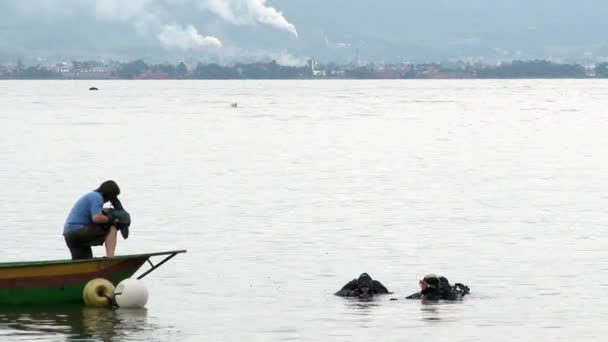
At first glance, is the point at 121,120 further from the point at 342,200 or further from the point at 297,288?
the point at 297,288

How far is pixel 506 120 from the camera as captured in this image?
144 meters

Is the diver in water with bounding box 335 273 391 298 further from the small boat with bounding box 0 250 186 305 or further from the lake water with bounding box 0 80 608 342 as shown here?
the small boat with bounding box 0 250 186 305

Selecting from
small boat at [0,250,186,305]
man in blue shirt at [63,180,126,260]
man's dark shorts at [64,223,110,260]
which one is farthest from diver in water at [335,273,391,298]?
man's dark shorts at [64,223,110,260]

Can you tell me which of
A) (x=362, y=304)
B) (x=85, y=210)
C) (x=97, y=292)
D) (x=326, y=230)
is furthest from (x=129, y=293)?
(x=326, y=230)

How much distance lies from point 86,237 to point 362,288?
18.6ft

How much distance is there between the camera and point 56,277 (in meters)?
27.8

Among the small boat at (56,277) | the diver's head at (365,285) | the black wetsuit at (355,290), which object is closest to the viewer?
the small boat at (56,277)

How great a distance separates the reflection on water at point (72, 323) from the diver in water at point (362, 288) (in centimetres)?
434

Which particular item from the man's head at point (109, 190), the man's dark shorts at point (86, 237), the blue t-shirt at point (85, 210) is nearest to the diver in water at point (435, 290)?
the man's dark shorts at point (86, 237)

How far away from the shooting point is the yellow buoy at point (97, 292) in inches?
1105

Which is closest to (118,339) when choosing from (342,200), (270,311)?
(270,311)

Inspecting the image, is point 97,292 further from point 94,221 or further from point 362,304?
point 362,304

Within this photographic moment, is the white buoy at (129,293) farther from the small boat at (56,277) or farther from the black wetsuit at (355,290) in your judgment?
the black wetsuit at (355,290)

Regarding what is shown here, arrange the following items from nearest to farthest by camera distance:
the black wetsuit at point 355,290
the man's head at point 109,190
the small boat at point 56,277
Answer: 1. the small boat at point 56,277
2. the man's head at point 109,190
3. the black wetsuit at point 355,290
